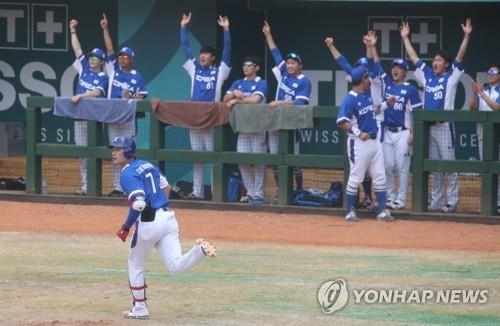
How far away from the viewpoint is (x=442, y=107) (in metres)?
16.1

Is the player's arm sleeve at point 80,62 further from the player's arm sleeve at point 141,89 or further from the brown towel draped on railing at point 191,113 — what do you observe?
the brown towel draped on railing at point 191,113

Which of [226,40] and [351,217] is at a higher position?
[226,40]

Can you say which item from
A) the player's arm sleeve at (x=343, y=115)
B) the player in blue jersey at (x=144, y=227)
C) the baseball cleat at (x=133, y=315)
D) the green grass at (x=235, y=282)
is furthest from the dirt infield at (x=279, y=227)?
the baseball cleat at (x=133, y=315)

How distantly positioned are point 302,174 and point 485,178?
2542 mm

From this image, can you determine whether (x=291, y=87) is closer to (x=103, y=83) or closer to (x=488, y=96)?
(x=488, y=96)

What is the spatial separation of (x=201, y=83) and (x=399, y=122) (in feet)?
9.18

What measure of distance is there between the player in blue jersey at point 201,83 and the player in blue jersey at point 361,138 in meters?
2.19

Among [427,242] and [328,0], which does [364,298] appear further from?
[328,0]

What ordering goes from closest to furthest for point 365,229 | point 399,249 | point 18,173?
point 399,249 < point 365,229 < point 18,173

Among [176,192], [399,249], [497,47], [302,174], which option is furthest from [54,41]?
[399,249]

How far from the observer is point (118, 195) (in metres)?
17.3

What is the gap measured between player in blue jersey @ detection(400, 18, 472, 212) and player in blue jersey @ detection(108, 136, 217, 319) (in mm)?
6417

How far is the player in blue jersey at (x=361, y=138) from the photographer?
15.4 meters

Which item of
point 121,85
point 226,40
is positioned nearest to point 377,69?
point 226,40
